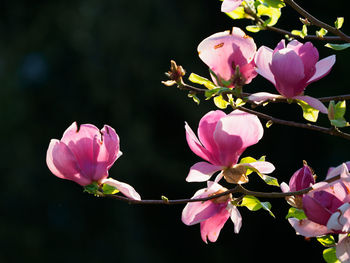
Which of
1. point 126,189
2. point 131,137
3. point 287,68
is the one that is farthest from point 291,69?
point 131,137

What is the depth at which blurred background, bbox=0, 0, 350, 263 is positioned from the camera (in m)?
4.10

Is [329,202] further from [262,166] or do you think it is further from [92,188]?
[92,188]

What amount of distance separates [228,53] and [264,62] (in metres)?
0.04

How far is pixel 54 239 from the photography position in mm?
4422

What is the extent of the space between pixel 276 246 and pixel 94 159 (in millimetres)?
3584

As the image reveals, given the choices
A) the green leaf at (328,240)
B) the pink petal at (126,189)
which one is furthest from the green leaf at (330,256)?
the pink petal at (126,189)

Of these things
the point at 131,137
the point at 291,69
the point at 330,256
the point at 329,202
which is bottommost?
the point at 131,137

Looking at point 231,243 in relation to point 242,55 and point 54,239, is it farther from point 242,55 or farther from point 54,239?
point 242,55

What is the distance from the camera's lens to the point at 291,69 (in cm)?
67

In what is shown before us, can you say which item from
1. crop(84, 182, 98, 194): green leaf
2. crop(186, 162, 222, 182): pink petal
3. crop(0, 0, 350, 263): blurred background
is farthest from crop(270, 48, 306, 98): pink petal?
crop(0, 0, 350, 263): blurred background

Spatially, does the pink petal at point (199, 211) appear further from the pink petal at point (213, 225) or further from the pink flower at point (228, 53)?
the pink flower at point (228, 53)

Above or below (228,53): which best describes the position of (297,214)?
below

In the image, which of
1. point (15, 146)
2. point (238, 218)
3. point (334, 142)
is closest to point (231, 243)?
point (334, 142)

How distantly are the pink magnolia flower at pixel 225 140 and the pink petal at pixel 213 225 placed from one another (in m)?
0.05
